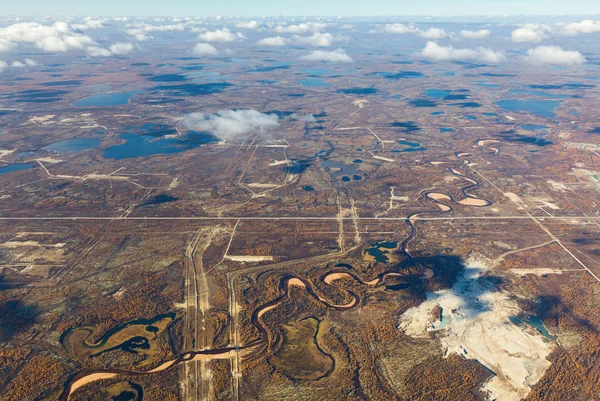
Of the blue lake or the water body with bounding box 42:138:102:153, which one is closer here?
the water body with bounding box 42:138:102:153

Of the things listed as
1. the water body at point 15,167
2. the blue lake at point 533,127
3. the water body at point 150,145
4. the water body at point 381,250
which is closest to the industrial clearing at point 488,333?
the water body at point 381,250

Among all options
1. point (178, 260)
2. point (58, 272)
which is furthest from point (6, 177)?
point (178, 260)

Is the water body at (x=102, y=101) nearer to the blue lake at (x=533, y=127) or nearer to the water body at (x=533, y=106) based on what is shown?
the blue lake at (x=533, y=127)

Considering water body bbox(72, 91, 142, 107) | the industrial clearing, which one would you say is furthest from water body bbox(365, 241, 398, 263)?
water body bbox(72, 91, 142, 107)

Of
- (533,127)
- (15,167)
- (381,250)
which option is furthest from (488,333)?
(533,127)

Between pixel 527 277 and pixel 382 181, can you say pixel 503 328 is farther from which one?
pixel 382 181

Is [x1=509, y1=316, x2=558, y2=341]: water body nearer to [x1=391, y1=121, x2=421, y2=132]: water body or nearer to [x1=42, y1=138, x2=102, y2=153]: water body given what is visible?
[x1=391, y1=121, x2=421, y2=132]: water body
